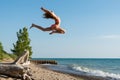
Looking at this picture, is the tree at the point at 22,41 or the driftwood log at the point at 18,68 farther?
the tree at the point at 22,41

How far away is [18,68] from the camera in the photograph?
1775cm

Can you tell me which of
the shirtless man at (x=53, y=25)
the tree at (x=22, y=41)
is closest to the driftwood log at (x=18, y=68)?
the shirtless man at (x=53, y=25)

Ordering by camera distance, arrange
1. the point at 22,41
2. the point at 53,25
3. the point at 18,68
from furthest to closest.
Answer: the point at 22,41, the point at 18,68, the point at 53,25

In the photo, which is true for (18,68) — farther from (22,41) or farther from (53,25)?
(22,41)

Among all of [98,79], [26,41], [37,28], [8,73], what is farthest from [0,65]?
[26,41]

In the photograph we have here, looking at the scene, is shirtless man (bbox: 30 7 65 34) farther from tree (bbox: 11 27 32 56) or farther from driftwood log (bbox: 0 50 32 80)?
tree (bbox: 11 27 32 56)

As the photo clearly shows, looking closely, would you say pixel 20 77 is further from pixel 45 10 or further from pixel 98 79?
pixel 98 79

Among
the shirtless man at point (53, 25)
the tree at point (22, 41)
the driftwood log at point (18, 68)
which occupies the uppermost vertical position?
the tree at point (22, 41)

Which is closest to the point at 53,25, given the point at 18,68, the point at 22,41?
the point at 18,68

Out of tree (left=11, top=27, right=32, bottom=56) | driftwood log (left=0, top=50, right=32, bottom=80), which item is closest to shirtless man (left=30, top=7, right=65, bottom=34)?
driftwood log (left=0, top=50, right=32, bottom=80)

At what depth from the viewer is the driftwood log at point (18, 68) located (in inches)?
699

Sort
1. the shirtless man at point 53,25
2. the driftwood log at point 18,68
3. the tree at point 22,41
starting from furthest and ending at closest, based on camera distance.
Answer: the tree at point 22,41
the driftwood log at point 18,68
the shirtless man at point 53,25

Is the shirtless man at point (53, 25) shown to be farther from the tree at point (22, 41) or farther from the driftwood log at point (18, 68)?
the tree at point (22, 41)

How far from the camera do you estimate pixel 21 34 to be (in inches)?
2889
